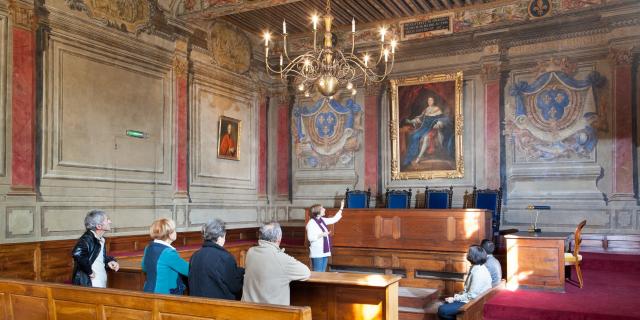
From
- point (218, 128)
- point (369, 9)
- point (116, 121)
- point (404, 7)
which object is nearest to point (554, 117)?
point (404, 7)

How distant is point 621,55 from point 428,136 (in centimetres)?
386

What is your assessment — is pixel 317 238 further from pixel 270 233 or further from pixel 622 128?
pixel 622 128

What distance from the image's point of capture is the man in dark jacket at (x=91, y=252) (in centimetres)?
475

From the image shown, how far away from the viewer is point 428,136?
1168cm

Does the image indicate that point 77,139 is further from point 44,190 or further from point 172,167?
point 172,167

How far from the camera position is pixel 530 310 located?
233 inches

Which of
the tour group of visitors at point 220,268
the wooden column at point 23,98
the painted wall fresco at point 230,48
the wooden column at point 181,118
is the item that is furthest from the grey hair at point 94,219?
the painted wall fresco at point 230,48

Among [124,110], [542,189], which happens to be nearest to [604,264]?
[542,189]

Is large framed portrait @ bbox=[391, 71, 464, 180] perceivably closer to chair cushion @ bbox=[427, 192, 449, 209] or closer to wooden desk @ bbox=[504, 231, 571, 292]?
chair cushion @ bbox=[427, 192, 449, 209]

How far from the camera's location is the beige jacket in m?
3.96

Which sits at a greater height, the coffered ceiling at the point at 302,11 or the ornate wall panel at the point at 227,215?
the coffered ceiling at the point at 302,11

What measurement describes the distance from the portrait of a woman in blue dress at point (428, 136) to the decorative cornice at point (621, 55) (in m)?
3.19

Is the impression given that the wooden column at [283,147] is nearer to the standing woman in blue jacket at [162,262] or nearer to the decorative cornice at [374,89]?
the decorative cornice at [374,89]

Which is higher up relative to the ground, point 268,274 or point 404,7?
point 404,7
